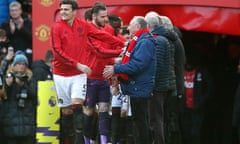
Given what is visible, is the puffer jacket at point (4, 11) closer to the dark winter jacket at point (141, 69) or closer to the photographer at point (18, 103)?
the photographer at point (18, 103)

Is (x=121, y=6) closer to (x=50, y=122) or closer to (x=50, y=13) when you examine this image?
(x=50, y=13)

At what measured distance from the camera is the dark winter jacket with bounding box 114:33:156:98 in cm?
1392

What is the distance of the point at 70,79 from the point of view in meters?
15.5

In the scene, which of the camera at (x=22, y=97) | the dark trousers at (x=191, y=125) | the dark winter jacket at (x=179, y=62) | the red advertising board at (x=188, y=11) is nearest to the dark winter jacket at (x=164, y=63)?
the dark winter jacket at (x=179, y=62)

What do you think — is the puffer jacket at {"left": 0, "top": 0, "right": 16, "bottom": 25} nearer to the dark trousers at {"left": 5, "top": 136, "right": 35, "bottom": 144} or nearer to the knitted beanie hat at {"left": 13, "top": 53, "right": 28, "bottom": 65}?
the knitted beanie hat at {"left": 13, "top": 53, "right": 28, "bottom": 65}

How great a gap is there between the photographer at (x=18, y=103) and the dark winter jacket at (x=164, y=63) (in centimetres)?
347

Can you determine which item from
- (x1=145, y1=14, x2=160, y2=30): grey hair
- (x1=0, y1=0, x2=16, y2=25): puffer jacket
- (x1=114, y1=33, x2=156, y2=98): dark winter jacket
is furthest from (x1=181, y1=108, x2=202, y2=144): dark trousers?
(x1=114, y1=33, x2=156, y2=98): dark winter jacket

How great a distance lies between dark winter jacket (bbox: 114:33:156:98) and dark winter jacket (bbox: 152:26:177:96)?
2.36 feet

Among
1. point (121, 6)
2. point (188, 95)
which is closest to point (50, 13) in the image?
point (121, 6)

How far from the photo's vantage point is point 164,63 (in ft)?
49.2

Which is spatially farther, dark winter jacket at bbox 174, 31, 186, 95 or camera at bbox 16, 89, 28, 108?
camera at bbox 16, 89, 28, 108

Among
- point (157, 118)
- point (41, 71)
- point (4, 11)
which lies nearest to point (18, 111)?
point (41, 71)

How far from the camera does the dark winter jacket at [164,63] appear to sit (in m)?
14.9

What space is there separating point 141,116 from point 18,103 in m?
4.22
